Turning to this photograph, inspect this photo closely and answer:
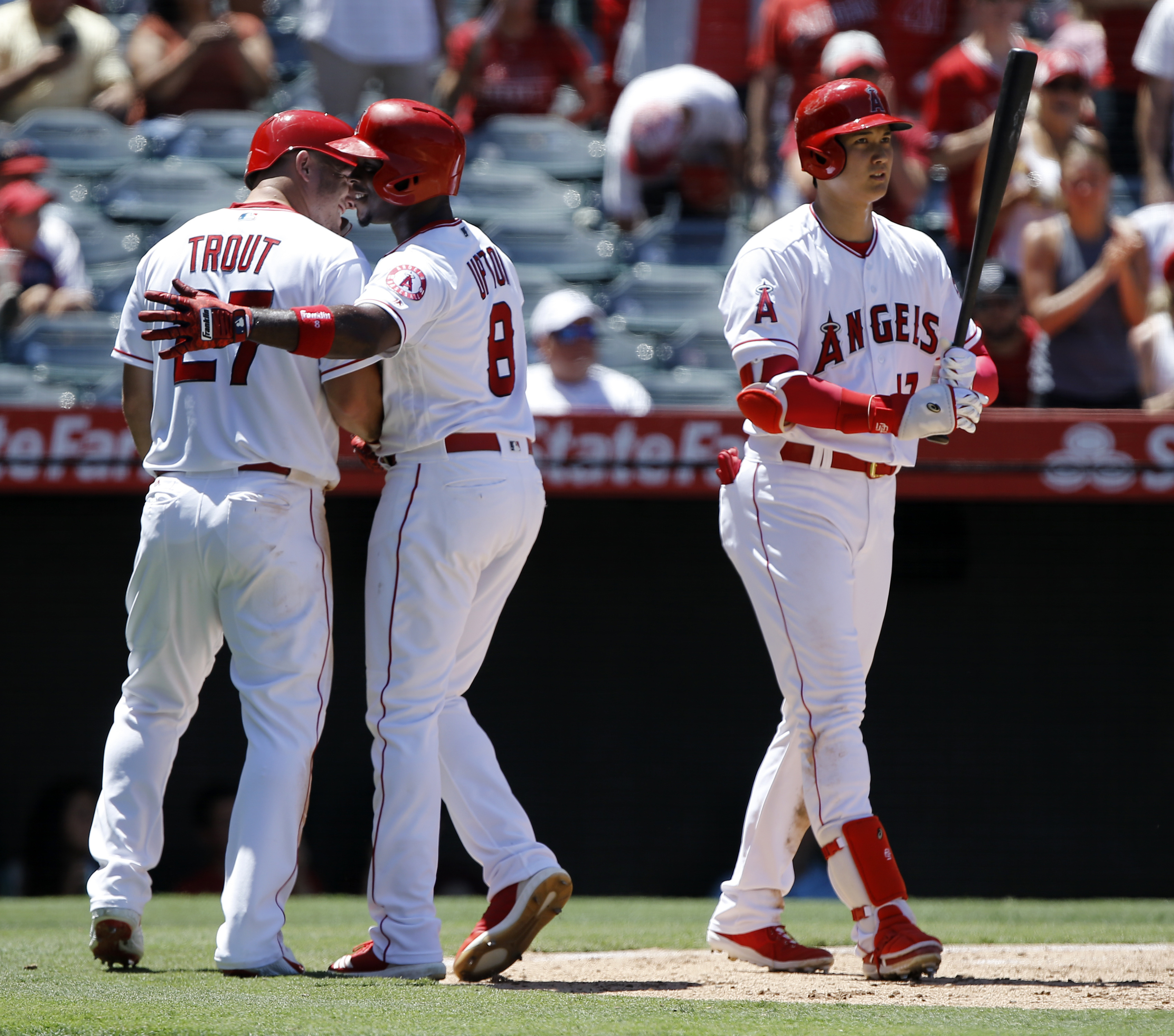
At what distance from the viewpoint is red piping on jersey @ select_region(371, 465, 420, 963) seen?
3.10 metres

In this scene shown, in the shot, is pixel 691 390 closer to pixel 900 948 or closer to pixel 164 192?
pixel 164 192

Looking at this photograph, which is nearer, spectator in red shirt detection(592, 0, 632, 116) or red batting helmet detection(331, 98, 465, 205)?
red batting helmet detection(331, 98, 465, 205)

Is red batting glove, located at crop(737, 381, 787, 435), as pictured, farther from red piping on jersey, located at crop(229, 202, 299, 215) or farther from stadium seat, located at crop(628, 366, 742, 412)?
stadium seat, located at crop(628, 366, 742, 412)

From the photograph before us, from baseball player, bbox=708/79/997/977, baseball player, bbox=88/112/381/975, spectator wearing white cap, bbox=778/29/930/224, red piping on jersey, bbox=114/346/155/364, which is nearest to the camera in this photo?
baseball player, bbox=88/112/381/975

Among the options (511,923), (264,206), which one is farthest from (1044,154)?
(511,923)

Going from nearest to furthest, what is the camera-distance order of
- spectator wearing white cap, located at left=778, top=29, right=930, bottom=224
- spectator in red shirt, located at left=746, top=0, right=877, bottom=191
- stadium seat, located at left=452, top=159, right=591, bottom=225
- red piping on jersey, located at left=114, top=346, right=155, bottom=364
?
red piping on jersey, located at left=114, top=346, right=155, bottom=364, spectator wearing white cap, located at left=778, top=29, right=930, bottom=224, spectator in red shirt, located at left=746, top=0, right=877, bottom=191, stadium seat, located at left=452, top=159, right=591, bottom=225

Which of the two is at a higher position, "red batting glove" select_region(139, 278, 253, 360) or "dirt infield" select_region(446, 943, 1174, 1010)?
"red batting glove" select_region(139, 278, 253, 360)

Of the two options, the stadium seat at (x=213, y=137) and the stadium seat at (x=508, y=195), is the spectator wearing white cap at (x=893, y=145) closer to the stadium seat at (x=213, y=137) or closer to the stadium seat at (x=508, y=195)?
the stadium seat at (x=508, y=195)

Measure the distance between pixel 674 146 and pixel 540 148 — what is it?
1.14 m

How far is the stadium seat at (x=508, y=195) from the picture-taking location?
760cm

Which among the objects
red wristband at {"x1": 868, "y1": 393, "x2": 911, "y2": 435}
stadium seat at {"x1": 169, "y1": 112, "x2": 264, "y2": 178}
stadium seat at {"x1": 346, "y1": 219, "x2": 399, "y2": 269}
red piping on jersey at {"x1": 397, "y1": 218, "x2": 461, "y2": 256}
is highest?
stadium seat at {"x1": 169, "y1": 112, "x2": 264, "y2": 178}

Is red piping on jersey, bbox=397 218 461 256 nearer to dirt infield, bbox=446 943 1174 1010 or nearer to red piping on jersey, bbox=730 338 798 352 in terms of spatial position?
red piping on jersey, bbox=730 338 798 352

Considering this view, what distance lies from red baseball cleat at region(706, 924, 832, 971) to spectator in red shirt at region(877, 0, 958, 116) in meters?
5.04

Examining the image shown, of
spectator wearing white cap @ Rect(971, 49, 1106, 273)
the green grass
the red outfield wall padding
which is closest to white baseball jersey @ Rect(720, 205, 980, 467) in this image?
the green grass
